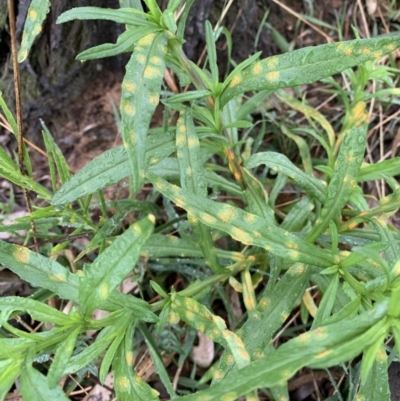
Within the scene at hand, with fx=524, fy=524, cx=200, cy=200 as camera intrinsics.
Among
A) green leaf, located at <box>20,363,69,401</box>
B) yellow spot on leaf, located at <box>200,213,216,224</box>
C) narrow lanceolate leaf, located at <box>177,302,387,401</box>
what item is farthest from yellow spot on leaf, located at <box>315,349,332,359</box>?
green leaf, located at <box>20,363,69,401</box>

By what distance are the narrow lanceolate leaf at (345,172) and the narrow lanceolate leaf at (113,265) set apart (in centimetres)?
67

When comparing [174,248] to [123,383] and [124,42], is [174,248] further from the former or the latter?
A: [124,42]

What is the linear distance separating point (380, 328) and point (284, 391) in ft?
2.59

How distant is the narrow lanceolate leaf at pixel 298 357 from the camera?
108 cm

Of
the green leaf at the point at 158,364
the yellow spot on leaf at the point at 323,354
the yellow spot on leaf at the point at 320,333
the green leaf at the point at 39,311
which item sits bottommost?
the green leaf at the point at 158,364

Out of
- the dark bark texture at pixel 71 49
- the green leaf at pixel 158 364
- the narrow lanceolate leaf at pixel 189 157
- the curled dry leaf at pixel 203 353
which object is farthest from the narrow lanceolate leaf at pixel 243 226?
the dark bark texture at pixel 71 49

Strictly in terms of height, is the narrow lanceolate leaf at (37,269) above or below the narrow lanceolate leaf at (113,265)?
below

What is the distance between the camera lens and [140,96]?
131 cm

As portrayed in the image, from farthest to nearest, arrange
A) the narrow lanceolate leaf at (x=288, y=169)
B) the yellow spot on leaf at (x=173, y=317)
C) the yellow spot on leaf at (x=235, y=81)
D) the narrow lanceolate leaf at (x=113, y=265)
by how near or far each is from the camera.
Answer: the narrow lanceolate leaf at (x=288, y=169)
the yellow spot on leaf at (x=173, y=317)
the yellow spot on leaf at (x=235, y=81)
the narrow lanceolate leaf at (x=113, y=265)

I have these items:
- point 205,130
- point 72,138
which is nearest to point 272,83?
point 205,130

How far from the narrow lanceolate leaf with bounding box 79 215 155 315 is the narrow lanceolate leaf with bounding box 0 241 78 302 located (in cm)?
15

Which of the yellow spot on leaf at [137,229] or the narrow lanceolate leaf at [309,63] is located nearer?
the yellow spot on leaf at [137,229]

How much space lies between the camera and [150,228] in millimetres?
1177

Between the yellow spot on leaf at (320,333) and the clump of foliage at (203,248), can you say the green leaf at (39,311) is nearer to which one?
the clump of foliage at (203,248)
